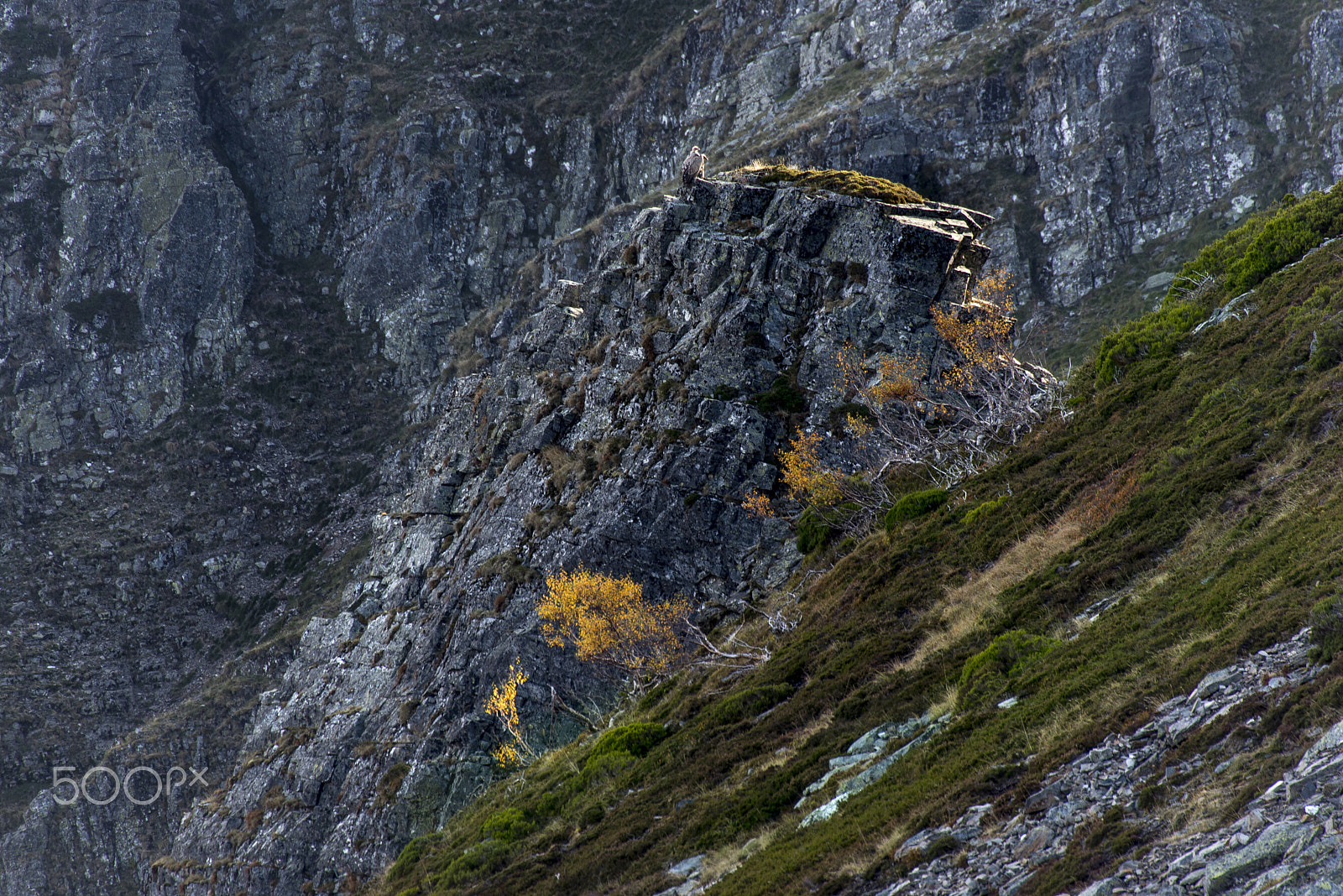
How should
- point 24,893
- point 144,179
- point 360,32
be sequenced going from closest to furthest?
1. point 24,893
2. point 144,179
3. point 360,32

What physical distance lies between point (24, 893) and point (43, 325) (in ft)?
194

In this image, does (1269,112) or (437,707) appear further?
(1269,112)

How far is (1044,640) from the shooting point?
14867 millimetres

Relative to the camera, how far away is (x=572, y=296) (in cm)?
5544

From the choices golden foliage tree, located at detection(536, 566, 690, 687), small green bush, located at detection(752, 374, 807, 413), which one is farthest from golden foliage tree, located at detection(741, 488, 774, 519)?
golden foliage tree, located at detection(536, 566, 690, 687)

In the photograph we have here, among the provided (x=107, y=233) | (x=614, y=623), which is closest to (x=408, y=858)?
(x=614, y=623)

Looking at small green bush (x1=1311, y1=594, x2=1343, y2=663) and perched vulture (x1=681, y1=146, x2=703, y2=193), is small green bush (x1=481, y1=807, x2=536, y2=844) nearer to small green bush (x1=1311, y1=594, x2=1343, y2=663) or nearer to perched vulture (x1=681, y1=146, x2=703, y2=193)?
small green bush (x1=1311, y1=594, x2=1343, y2=663)

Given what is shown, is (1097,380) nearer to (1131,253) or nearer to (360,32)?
(1131,253)

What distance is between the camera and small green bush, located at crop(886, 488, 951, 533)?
2752 cm

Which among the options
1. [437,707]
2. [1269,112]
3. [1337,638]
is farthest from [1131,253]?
[1337,638]

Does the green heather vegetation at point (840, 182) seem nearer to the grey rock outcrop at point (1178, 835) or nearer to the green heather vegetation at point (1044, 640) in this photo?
the green heather vegetation at point (1044, 640)

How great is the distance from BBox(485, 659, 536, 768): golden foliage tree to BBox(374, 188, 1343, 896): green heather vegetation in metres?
3.74

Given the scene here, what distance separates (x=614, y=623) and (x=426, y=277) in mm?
77336

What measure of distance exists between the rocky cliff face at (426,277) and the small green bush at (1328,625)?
24789 mm
